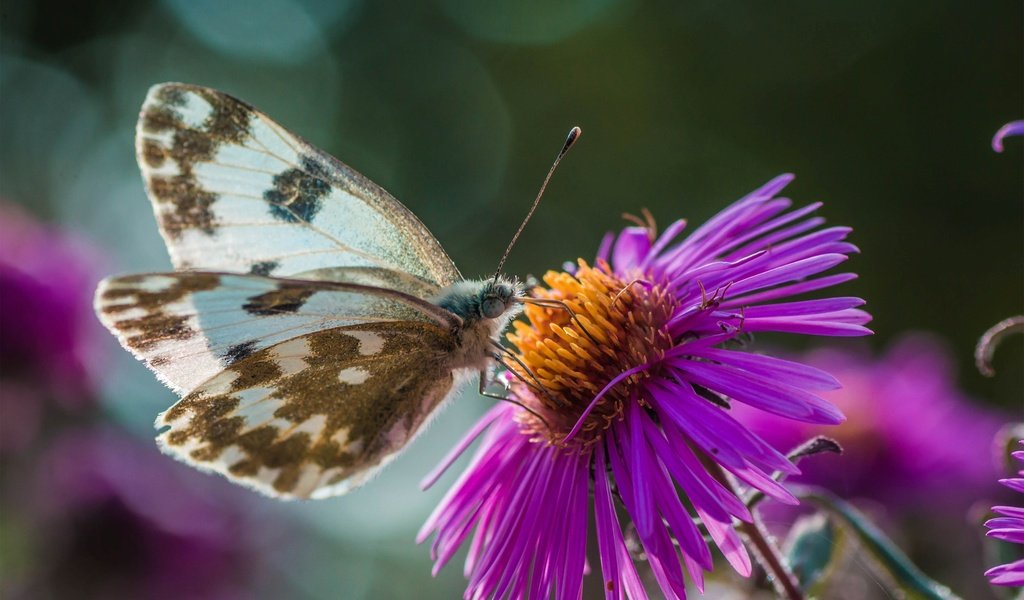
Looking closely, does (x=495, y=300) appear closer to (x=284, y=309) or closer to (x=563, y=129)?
(x=284, y=309)

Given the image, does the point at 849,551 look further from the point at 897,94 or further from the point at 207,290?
the point at 897,94

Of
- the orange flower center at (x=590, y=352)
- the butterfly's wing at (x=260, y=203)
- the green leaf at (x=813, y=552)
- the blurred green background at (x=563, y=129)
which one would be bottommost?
the green leaf at (x=813, y=552)

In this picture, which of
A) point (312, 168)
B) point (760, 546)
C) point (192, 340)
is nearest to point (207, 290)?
point (192, 340)

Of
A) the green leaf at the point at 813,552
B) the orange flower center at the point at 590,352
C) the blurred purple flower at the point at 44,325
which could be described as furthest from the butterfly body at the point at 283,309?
the blurred purple flower at the point at 44,325

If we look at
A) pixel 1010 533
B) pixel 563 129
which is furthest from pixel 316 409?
pixel 563 129

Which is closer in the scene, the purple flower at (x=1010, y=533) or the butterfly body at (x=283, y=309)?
the purple flower at (x=1010, y=533)

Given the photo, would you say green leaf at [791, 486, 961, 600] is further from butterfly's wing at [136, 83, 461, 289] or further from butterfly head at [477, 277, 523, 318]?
butterfly's wing at [136, 83, 461, 289]

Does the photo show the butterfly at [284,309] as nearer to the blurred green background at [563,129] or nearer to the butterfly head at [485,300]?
the butterfly head at [485,300]
